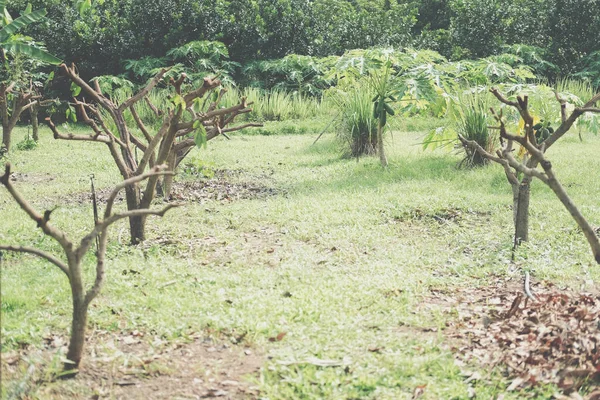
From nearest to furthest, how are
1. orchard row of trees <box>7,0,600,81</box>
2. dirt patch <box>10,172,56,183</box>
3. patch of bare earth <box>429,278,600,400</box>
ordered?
patch of bare earth <box>429,278,600,400</box> < dirt patch <box>10,172,56,183</box> < orchard row of trees <box>7,0,600,81</box>

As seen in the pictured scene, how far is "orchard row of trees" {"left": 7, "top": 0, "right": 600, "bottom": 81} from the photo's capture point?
16.3 m

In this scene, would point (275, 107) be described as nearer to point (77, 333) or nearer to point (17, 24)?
point (17, 24)

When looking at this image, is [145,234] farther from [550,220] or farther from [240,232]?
[550,220]

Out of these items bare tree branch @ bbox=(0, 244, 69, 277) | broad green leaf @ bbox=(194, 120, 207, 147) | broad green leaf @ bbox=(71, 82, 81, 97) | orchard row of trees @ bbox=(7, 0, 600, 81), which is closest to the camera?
bare tree branch @ bbox=(0, 244, 69, 277)

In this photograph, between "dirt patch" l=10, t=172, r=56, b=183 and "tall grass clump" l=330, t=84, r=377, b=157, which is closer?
"dirt patch" l=10, t=172, r=56, b=183

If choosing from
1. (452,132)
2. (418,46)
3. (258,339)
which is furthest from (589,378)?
(418,46)

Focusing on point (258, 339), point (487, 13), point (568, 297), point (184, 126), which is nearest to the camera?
point (258, 339)

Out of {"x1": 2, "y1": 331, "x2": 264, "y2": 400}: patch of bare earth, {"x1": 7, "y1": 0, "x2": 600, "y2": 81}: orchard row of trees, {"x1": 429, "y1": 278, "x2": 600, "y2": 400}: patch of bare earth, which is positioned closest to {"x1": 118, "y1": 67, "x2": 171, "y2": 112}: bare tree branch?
{"x1": 2, "y1": 331, "x2": 264, "y2": 400}: patch of bare earth

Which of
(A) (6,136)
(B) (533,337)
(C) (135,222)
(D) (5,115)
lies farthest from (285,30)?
(B) (533,337)

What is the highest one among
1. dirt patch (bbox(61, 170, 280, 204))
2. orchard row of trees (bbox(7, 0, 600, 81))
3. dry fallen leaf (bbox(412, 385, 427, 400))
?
orchard row of trees (bbox(7, 0, 600, 81))

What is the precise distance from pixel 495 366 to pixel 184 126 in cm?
300

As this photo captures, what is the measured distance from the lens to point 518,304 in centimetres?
407

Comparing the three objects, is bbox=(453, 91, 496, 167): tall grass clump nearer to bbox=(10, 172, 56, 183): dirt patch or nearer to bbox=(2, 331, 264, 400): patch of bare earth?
bbox=(10, 172, 56, 183): dirt patch

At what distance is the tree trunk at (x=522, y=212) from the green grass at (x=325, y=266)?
11cm
